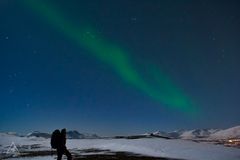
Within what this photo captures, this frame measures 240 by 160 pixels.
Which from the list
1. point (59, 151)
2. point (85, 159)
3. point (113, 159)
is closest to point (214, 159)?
point (113, 159)

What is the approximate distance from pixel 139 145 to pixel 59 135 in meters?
37.6

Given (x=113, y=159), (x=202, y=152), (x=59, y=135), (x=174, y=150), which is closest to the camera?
(x=59, y=135)

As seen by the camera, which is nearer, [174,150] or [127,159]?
[127,159]

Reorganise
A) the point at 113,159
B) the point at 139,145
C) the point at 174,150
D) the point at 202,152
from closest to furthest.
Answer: the point at 113,159 → the point at 202,152 → the point at 174,150 → the point at 139,145

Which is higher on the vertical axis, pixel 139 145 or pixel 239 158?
pixel 139 145

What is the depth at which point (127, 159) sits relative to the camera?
3597cm

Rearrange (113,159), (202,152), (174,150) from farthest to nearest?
(174,150) < (202,152) < (113,159)

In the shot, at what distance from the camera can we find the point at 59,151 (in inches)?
850

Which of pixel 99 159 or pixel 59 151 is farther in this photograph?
pixel 99 159

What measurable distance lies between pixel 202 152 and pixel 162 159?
8973mm

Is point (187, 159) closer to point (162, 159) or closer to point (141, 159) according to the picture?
point (162, 159)

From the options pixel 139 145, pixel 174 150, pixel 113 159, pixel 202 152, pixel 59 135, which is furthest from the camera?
pixel 139 145

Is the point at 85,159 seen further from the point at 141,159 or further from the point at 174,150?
the point at 174,150

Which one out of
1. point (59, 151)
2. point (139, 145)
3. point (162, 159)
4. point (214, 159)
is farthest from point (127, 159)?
point (139, 145)
